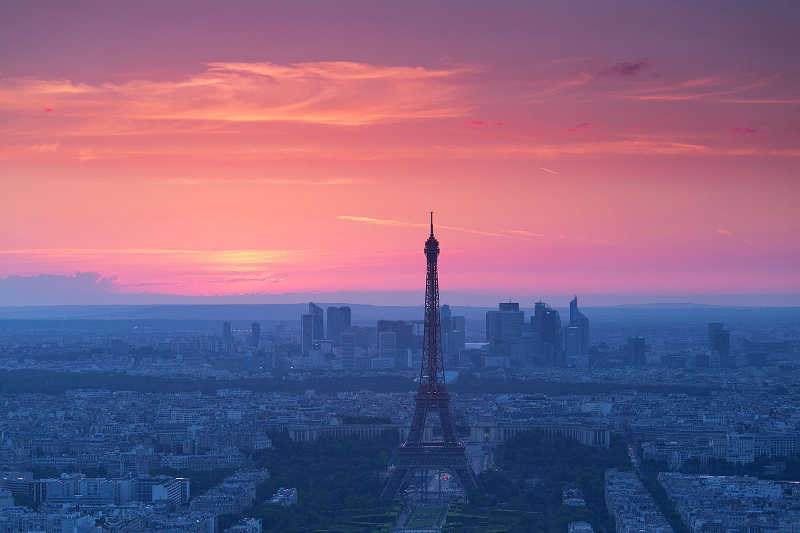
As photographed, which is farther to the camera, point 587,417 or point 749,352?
point 749,352

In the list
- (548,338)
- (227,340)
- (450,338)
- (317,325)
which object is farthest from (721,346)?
(227,340)

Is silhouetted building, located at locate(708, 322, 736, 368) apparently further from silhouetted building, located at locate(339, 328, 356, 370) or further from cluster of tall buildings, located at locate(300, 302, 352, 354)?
cluster of tall buildings, located at locate(300, 302, 352, 354)

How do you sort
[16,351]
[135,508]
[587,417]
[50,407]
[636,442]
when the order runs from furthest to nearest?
[16,351]
[50,407]
[587,417]
[636,442]
[135,508]

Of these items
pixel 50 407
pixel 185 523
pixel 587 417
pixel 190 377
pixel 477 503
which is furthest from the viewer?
pixel 190 377

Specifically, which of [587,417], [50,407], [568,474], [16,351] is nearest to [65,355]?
[16,351]

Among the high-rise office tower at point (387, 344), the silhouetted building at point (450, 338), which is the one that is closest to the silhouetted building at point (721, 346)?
the silhouetted building at point (450, 338)

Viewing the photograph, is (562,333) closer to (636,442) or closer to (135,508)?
(636,442)

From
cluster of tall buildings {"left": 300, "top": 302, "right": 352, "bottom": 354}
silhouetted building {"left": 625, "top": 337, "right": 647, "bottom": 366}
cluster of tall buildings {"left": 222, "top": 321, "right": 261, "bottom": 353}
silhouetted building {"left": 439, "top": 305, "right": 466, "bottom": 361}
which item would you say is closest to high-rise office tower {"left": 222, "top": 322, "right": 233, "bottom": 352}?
cluster of tall buildings {"left": 222, "top": 321, "right": 261, "bottom": 353}
